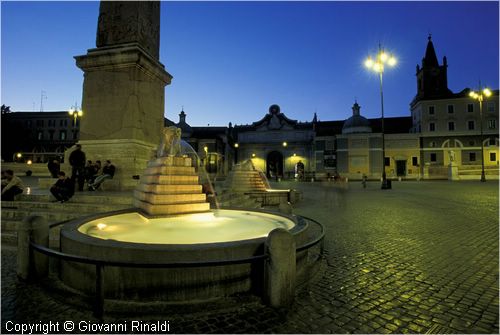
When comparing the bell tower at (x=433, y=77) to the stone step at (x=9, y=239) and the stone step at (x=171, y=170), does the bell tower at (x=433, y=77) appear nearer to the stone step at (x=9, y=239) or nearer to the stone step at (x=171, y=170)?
the stone step at (x=171, y=170)

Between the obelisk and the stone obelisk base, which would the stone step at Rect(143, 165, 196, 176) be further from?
the obelisk

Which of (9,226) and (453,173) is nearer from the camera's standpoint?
(9,226)

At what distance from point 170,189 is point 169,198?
200 mm

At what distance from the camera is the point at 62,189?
734 cm

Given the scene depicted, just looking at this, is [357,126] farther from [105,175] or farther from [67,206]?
[67,206]

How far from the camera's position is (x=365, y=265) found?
15.9 ft

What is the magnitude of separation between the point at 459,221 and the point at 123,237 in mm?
9897

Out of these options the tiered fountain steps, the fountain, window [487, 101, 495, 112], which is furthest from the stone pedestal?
the tiered fountain steps

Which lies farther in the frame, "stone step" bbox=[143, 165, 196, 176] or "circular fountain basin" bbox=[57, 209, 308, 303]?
"stone step" bbox=[143, 165, 196, 176]

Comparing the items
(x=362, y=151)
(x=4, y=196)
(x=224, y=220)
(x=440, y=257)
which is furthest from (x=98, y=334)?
(x=362, y=151)

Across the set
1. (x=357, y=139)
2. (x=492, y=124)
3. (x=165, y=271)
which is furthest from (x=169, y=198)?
(x=492, y=124)

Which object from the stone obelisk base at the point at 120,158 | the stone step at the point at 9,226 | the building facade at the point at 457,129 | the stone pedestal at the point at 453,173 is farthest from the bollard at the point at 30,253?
the building facade at the point at 457,129

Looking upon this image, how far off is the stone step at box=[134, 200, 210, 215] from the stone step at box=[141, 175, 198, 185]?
50 centimetres
